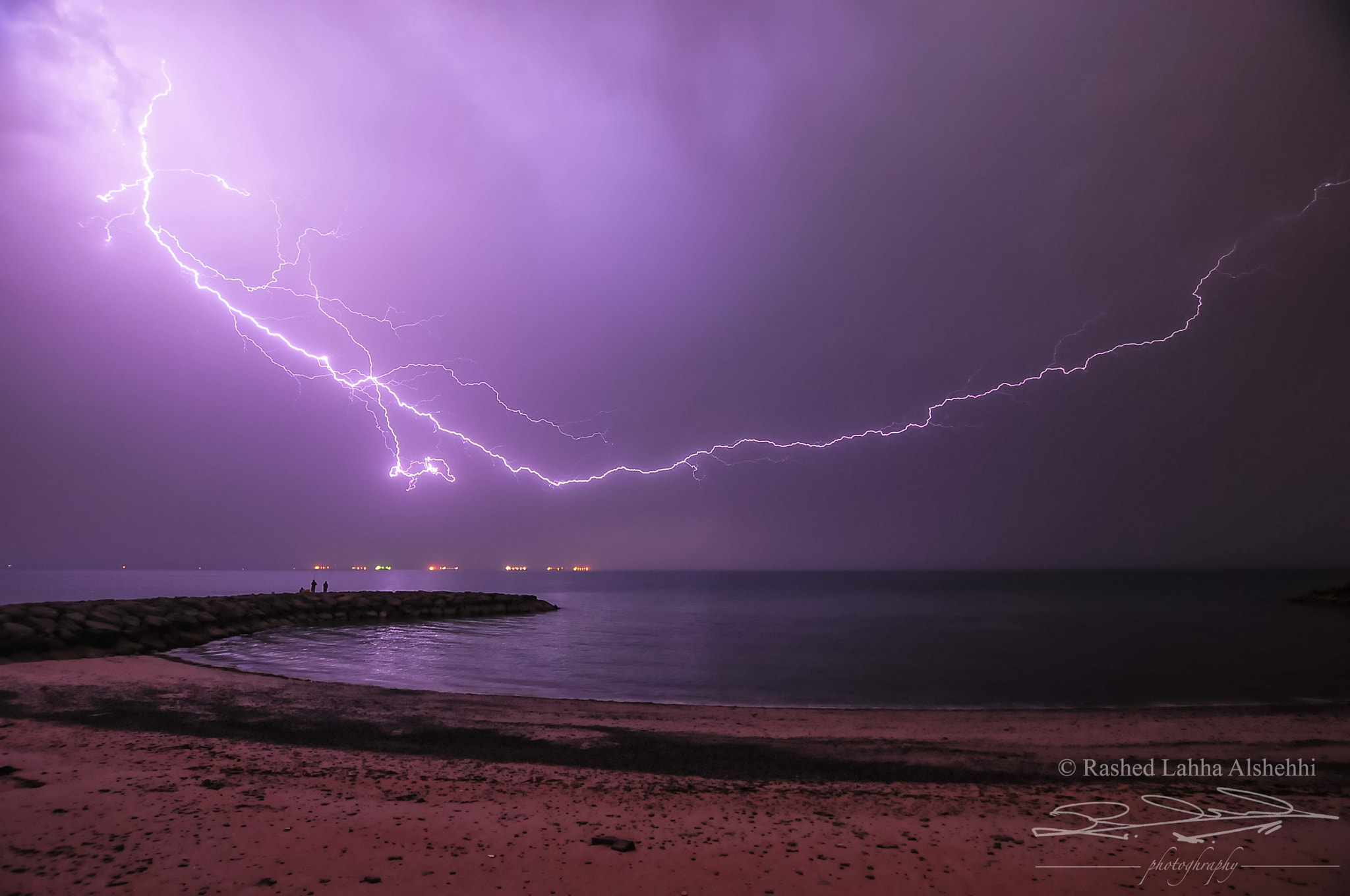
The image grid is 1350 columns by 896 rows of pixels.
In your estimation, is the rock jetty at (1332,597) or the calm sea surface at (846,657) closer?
the calm sea surface at (846,657)

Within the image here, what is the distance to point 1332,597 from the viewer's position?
5003 centimetres

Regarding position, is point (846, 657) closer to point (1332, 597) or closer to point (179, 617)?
point (179, 617)

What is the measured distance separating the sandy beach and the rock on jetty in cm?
737

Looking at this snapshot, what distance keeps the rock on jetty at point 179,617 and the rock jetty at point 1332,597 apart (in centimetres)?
6579

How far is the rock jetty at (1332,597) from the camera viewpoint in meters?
47.7

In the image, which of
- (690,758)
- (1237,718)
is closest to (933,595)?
(1237,718)

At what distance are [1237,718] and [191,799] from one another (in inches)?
607
